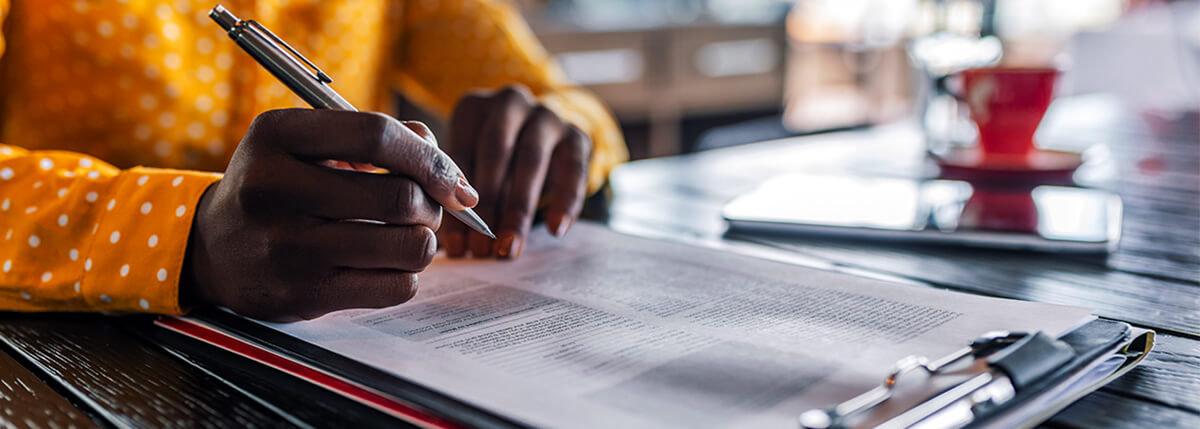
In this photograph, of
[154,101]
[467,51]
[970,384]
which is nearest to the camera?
[970,384]

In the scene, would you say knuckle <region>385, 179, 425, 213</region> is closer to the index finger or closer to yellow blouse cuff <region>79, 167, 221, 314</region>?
the index finger

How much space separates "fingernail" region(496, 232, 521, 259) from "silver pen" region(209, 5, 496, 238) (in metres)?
0.16

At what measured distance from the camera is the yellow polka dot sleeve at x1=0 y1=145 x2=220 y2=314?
0.41 meters

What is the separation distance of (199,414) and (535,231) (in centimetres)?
31

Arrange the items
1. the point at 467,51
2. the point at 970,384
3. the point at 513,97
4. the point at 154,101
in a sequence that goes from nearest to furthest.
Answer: the point at 970,384
the point at 513,97
the point at 154,101
the point at 467,51

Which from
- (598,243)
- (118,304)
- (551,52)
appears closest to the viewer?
(118,304)

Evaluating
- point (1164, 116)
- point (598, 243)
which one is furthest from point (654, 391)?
point (1164, 116)

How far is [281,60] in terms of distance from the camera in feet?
1.19

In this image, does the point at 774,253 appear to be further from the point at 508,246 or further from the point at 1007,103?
the point at 1007,103

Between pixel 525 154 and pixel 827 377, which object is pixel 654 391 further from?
pixel 525 154

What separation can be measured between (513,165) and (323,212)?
0.80ft

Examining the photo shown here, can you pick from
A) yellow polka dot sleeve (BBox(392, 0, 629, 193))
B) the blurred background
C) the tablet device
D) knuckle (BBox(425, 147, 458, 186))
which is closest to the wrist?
knuckle (BBox(425, 147, 458, 186))

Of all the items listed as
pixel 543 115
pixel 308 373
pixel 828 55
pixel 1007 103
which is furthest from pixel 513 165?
pixel 828 55

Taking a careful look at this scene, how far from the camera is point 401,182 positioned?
0.36 meters
